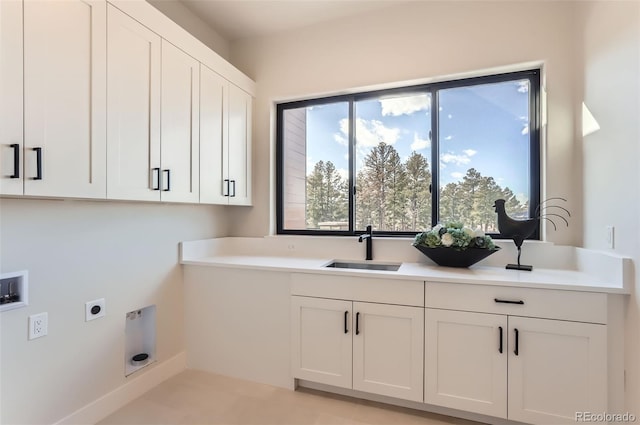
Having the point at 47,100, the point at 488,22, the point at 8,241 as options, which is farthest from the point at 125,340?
the point at 488,22

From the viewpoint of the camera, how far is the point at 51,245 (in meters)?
1.64

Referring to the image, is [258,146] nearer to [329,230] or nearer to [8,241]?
[329,230]

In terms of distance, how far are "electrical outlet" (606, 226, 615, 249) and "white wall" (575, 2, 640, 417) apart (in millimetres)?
29

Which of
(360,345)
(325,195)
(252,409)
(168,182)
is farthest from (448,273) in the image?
(168,182)

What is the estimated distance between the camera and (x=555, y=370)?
5.40 ft

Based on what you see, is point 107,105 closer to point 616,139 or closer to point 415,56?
point 415,56

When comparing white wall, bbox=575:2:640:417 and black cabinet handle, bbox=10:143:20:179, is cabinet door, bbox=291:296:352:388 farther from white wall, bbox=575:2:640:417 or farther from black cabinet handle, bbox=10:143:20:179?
black cabinet handle, bbox=10:143:20:179

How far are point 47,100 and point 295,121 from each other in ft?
6.24

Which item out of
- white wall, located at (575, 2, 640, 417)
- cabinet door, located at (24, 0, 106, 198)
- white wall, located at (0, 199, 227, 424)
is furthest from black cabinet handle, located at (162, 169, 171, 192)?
white wall, located at (575, 2, 640, 417)

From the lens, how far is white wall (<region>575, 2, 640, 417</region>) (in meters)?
1.50

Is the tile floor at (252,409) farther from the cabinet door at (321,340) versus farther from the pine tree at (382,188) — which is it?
the pine tree at (382,188)

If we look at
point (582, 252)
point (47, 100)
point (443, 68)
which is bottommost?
point (582, 252)

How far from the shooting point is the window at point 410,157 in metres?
2.32

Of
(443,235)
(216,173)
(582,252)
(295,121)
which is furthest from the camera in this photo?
(295,121)
